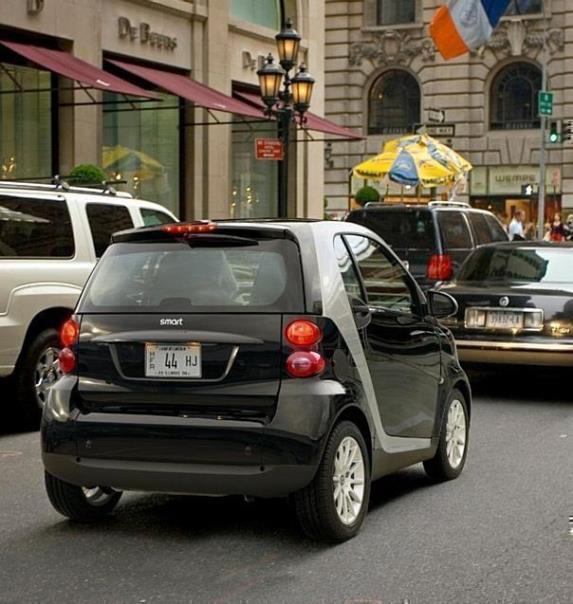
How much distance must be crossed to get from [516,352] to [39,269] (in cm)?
454

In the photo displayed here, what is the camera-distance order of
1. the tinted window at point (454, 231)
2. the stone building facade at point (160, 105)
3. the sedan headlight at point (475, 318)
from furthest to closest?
the stone building facade at point (160, 105)
the tinted window at point (454, 231)
the sedan headlight at point (475, 318)

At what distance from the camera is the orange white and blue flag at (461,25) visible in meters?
32.0

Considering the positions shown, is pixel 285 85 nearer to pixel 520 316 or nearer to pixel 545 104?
pixel 520 316

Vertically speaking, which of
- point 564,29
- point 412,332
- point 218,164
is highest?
point 564,29

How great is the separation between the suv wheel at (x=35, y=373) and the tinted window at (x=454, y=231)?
25.7ft

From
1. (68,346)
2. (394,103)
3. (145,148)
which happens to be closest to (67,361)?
(68,346)

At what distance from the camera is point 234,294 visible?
6473 mm

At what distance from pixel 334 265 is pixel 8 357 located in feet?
14.0

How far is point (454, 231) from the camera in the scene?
17.7 m

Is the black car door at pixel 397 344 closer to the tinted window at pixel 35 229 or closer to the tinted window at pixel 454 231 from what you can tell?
the tinted window at pixel 35 229

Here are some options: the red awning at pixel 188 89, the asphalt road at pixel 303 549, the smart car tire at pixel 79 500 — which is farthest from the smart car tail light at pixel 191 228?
the red awning at pixel 188 89

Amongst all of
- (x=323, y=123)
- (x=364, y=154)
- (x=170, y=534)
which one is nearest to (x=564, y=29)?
(x=364, y=154)

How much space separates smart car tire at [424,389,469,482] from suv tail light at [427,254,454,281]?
831 cm

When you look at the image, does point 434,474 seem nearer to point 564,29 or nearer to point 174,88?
point 174,88
